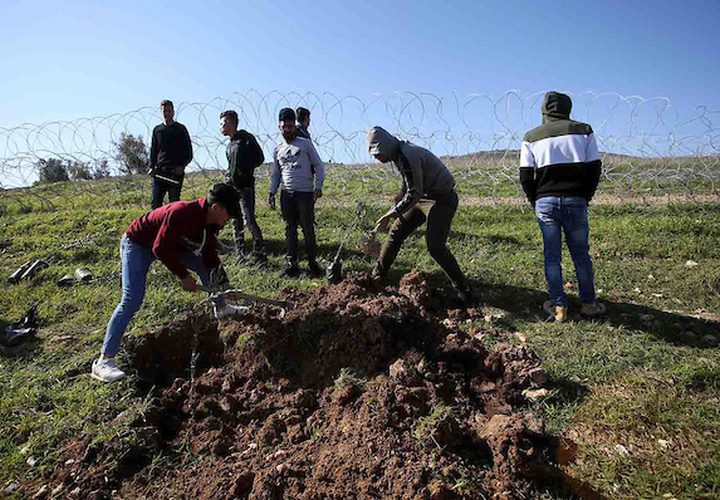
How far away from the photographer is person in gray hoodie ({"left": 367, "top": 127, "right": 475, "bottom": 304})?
4441 mm

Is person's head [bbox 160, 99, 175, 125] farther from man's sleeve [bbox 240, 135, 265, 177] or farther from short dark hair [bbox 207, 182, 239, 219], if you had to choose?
short dark hair [bbox 207, 182, 239, 219]

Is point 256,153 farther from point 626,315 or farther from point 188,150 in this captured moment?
point 626,315

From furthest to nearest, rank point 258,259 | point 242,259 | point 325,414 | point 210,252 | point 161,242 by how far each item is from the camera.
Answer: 1. point 242,259
2. point 258,259
3. point 210,252
4. point 161,242
5. point 325,414

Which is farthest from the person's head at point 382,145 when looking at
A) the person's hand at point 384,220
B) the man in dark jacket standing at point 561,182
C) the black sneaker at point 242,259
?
the black sneaker at point 242,259

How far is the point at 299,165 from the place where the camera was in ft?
18.5

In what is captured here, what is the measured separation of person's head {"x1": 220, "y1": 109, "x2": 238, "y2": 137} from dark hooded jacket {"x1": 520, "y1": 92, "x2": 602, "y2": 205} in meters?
3.43

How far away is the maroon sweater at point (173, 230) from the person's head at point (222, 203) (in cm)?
10

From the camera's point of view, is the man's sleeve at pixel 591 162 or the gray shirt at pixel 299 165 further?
the gray shirt at pixel 299 165

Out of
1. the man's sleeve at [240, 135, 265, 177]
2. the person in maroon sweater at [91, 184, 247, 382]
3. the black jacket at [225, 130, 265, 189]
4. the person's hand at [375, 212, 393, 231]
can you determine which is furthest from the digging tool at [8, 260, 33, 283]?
the person's hand at [375, 212, 393, 231]

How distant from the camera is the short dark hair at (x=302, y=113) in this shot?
659cm

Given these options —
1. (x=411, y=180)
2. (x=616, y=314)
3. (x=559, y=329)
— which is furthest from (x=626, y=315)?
(x=411, y=180)

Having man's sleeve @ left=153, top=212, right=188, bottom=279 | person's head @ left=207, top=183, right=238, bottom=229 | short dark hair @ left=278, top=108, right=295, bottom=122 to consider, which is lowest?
man's sleeve @ left=153, top=212, right=188, bottom=279

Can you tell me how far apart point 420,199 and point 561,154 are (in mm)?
1305

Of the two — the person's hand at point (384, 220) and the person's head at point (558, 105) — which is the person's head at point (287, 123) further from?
the person's head at point (558, 105)
